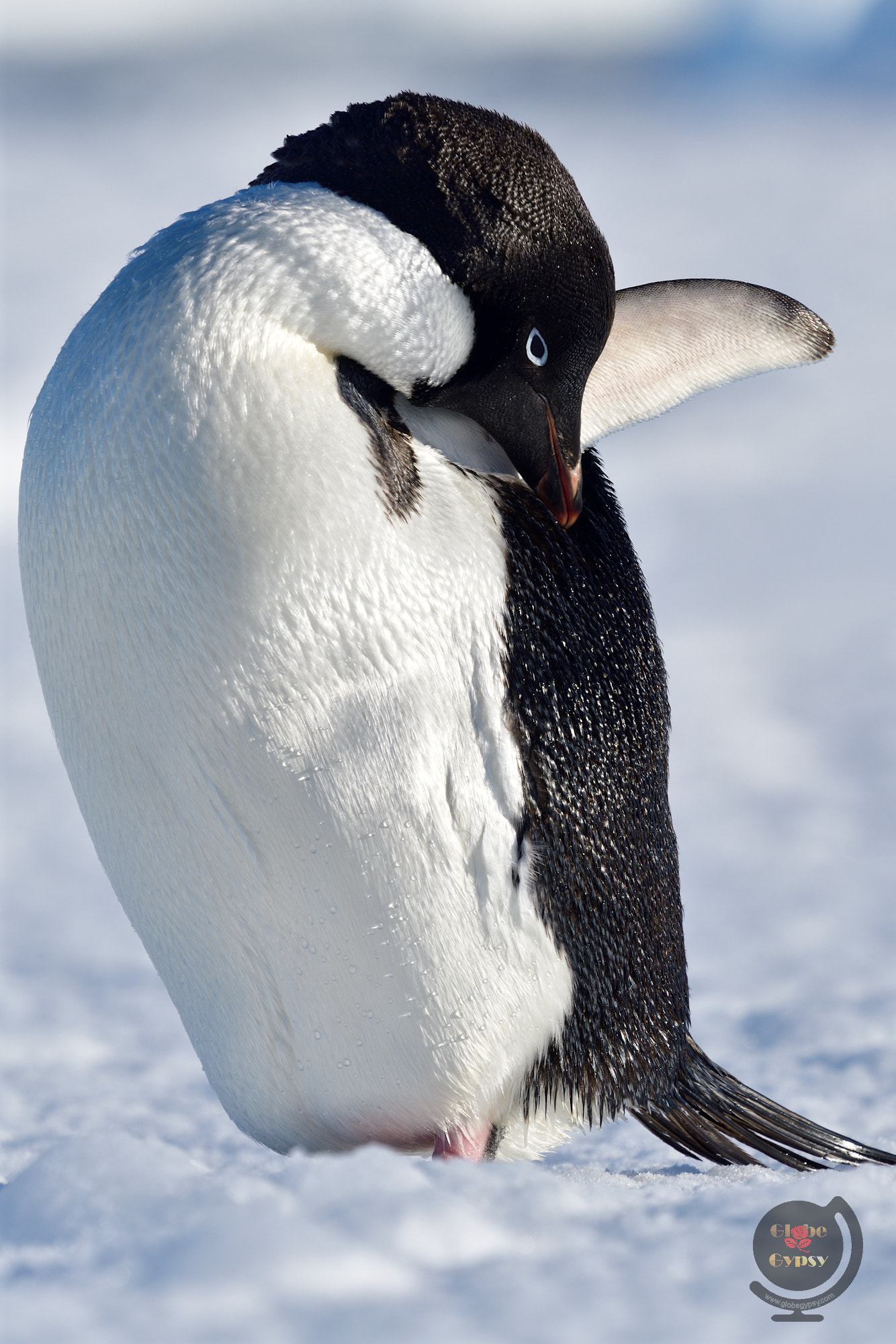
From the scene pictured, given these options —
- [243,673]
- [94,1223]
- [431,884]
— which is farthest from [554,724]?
[94,1223]

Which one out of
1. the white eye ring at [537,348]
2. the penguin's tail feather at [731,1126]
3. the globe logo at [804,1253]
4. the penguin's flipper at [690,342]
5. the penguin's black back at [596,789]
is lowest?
the globe logo at [804,1253]

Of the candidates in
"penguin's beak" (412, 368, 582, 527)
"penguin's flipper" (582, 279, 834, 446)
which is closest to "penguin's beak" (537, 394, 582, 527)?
"penguin's beak" (412, 368, 582, 527)

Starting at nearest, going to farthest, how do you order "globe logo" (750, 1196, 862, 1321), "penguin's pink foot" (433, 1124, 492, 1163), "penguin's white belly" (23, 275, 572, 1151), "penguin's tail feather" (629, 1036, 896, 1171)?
"globe logo" (750, 1196, 862, 1321), "penguin's white belly" (23, 275, 572, 1151), "penguin's pink foot" (433, 1124, 492, 1163), "penguin's tail feather" (629, 1036, 896, 1171)

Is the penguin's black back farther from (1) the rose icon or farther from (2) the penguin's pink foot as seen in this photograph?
(1) the rose icon

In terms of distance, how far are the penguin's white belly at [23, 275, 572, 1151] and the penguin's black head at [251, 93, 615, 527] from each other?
9cm

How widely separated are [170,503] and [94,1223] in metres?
0.51

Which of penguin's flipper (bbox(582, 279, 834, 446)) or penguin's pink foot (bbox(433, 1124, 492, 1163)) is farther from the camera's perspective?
penguin's flipper (bbox(582, 279, 834, 446))

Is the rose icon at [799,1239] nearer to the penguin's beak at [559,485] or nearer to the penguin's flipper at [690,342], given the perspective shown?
the penguin's beak at [559,485]

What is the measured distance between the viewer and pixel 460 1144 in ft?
3.79

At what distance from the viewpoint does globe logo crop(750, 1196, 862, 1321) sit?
0.86m

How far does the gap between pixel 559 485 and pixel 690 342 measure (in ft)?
0.93

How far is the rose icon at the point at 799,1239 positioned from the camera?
906 mm

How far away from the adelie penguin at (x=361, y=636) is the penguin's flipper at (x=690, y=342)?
14 centimetres

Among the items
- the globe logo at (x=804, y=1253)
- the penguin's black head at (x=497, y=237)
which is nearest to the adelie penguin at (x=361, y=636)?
the penguin's black head at (x=497, y=237)
